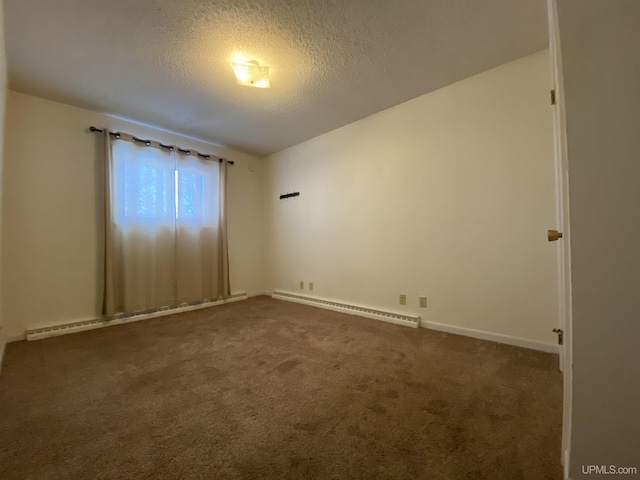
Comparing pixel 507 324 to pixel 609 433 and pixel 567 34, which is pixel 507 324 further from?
pixel 567 34

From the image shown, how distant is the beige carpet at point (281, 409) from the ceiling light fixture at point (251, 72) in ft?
7.09

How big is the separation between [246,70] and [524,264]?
105 inches

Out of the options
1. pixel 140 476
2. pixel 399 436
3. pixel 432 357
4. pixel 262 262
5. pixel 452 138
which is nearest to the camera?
pixel 140 476

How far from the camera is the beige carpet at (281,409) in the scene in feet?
3.09

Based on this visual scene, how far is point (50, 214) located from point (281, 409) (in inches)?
117

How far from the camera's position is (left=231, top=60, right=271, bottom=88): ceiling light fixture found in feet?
6.57

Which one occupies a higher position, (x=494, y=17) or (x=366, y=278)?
(x=494, y=17)

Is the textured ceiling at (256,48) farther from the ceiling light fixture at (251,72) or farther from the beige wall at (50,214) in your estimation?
the beige wall at (50,214)

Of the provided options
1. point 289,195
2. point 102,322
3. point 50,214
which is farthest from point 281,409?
point 289,195

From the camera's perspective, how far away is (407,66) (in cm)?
211

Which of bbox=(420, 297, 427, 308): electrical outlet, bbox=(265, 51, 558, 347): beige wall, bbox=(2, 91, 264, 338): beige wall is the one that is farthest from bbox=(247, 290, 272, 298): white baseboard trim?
bbox=(420, 297, 427, 308): electrical outlet

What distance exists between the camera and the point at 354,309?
3025 millimetres

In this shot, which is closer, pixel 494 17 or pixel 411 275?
pixel 494 17

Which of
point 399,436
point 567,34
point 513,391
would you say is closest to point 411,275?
point 513,391
